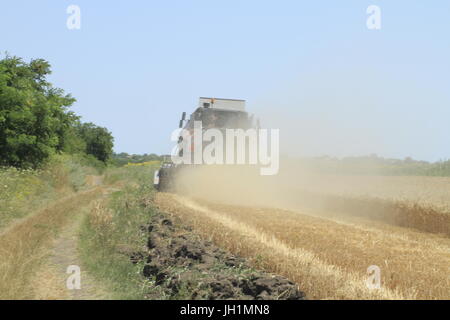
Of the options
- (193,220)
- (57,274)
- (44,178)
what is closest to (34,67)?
(44,178)

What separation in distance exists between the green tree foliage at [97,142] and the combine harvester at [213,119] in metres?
44.1

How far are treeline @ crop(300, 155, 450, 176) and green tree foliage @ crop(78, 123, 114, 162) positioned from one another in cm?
3549

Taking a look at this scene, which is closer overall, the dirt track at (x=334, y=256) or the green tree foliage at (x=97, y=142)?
the dirt track at (x=334, y=256)

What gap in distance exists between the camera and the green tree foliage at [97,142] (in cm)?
5991

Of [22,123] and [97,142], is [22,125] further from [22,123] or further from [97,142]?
[97,142]

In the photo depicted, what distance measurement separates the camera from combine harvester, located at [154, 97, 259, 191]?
1773cm

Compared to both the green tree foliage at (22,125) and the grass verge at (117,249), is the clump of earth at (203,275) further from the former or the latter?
the green tree foliage at (22,125)

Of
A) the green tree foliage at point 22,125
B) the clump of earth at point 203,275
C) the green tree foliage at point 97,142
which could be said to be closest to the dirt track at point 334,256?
the clump of earth at point 203,275

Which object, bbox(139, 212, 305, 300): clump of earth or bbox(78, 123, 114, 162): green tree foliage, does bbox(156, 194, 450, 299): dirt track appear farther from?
bbox(78, 123, 114, 162): green tree foliage

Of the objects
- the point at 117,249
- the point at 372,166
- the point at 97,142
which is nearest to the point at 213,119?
the point at 117,249

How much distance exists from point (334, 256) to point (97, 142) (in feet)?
188

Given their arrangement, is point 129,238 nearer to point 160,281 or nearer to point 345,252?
point 160,281

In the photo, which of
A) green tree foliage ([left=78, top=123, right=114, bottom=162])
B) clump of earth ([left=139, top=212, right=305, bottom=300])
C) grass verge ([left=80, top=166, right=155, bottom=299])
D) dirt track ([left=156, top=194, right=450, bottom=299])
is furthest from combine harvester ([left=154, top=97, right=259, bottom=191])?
green tree foliage ([left=78, top=123, right=114, bottom=162])
